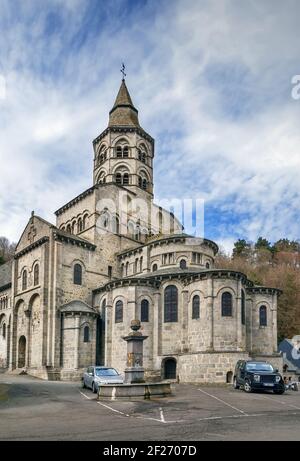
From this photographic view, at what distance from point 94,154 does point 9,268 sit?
1568 cm

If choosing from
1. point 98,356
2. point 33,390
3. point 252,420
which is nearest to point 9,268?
point 98,356

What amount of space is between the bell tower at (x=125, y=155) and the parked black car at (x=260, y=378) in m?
27.7

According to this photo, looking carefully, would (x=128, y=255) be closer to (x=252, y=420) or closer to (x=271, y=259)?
(x=252, y=420)

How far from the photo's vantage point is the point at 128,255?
4422 cm

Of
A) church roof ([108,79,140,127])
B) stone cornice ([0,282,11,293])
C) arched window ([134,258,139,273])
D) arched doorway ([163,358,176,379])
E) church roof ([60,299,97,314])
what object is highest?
church roof ([108,79,140,127])

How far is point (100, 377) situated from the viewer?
24.5 m

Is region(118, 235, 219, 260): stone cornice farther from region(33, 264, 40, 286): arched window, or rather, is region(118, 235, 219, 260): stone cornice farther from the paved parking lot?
the paved parking lot

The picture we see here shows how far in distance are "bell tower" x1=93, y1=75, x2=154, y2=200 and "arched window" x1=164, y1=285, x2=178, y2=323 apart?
609 inches

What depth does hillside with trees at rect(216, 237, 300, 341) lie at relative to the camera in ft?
214

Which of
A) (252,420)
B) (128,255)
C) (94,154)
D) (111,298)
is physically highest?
(94,154)

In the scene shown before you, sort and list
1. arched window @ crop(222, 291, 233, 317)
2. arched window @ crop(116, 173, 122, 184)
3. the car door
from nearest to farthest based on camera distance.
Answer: the car door < arched window @ crop(222, 291, 233, 317) < arched window @ crop(116, 173, 122, 184)

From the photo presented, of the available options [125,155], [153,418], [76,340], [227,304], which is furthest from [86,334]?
[153,418]

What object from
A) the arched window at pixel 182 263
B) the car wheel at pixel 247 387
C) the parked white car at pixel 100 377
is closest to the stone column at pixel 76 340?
the arched window at pixel 182 263

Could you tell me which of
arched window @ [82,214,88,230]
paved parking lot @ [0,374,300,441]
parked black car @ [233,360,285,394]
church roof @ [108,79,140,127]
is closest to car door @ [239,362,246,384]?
parked black car @ [233,360,285,394]
